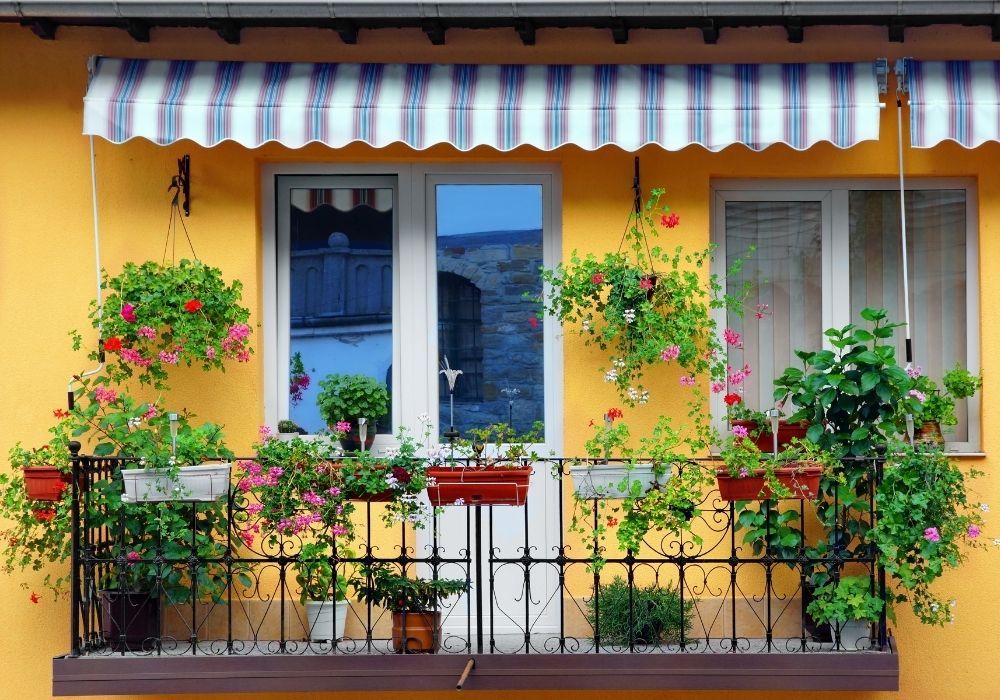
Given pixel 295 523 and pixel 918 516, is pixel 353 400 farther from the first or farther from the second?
pixel 918 516

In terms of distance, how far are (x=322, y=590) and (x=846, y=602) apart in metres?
2.93

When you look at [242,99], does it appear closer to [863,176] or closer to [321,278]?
[321,278]

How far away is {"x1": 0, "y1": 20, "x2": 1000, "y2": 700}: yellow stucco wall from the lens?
27.5ft

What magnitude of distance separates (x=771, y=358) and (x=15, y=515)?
15.5ft

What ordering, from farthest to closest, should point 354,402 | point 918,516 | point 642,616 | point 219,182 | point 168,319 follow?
1. point 219,182
2. point 354,402
3. point 168,319
4. point 642,616
5. point 918,516

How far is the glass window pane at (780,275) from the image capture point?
8703mm

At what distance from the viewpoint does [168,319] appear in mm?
8055

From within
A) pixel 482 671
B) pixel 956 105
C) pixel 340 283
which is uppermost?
pixel 956 105

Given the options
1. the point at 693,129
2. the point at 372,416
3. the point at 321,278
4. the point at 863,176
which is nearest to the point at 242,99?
the point at 321,278

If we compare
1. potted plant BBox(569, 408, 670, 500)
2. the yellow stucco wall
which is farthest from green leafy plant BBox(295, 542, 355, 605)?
potted plant BBox(569, 408, 670, 500)

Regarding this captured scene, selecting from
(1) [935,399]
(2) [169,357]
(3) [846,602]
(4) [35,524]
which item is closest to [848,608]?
(3) [846,602]

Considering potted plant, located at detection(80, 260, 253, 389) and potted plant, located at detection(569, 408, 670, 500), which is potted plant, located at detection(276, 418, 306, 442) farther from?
potted plant, located at detection(569, 408, 670, 500)

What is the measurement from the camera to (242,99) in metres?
8.08

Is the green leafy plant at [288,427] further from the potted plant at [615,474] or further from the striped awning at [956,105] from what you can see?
the striped awning at [956,105]
